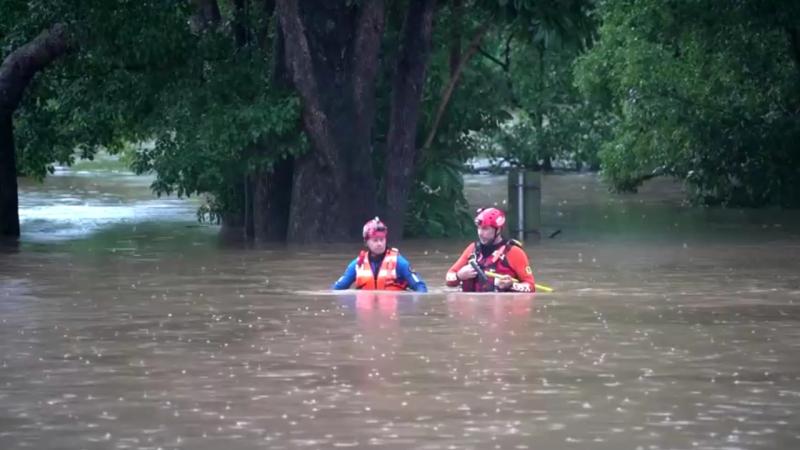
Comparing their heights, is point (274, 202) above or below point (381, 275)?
above

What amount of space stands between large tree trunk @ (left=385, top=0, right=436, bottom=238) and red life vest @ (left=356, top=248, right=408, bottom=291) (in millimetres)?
12493

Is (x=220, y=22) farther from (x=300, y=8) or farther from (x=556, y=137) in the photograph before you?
(x=556, y=137)

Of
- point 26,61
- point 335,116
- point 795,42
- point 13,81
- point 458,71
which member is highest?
point 795,42

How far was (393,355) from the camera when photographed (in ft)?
56.1

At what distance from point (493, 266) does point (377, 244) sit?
4.06 ft

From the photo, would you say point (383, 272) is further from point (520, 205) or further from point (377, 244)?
point (520, 205)

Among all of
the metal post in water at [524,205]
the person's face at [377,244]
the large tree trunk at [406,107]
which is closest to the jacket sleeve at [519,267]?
the person's face at [377,244]

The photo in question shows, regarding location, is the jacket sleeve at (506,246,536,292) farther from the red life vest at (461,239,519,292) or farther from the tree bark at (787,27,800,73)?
the tree bark at (787,27,800,73)

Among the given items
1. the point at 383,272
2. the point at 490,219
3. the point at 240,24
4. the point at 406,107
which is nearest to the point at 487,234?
the point at 490,219

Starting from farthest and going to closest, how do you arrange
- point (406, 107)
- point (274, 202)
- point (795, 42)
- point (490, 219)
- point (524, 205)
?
1. point (795, 42)
2. point (524, 205)
3. point (274, 202)
4. point (406, 107)
5. point (490, 219)

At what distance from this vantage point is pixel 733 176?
1745 inches

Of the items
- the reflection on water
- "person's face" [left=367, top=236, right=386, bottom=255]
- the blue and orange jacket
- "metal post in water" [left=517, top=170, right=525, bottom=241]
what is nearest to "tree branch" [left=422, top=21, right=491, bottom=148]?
"metal post in water" [left=517, top=170, right=525, bottom=241]

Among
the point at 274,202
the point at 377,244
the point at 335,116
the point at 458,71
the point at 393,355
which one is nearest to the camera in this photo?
the point at 393,355

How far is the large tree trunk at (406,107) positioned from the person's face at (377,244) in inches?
495
